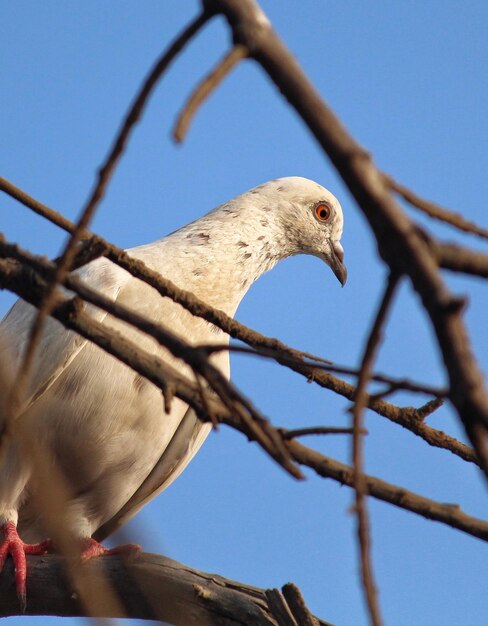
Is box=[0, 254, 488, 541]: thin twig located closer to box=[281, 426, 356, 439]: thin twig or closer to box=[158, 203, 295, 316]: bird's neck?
box=[281, 426, 356, 439]: thin twig

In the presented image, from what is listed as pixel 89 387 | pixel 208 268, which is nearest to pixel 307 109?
pixel 89 387

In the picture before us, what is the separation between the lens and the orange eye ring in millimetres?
7723

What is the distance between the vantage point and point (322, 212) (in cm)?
778

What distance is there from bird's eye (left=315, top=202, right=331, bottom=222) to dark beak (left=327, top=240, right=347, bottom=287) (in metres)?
0.23

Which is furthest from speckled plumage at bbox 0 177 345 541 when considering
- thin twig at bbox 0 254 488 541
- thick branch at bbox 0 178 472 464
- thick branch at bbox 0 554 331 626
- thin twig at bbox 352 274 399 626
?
thin twig at bbox 352 274 399 626

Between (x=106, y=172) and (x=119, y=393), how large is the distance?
4.37 m

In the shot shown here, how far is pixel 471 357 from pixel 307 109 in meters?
0.45

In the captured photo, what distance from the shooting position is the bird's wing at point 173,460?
6590mm

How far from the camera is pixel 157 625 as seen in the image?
2.65 metres

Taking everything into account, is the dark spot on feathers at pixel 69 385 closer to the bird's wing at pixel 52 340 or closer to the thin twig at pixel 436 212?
the bird's wing at pixel 52 340

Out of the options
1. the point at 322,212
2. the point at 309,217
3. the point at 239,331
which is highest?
the point at 322,212

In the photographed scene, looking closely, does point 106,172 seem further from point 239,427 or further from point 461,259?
point 239,427

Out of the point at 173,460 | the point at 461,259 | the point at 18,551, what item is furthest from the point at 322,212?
the point at 461,259

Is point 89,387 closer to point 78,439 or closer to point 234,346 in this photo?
point 78,439
